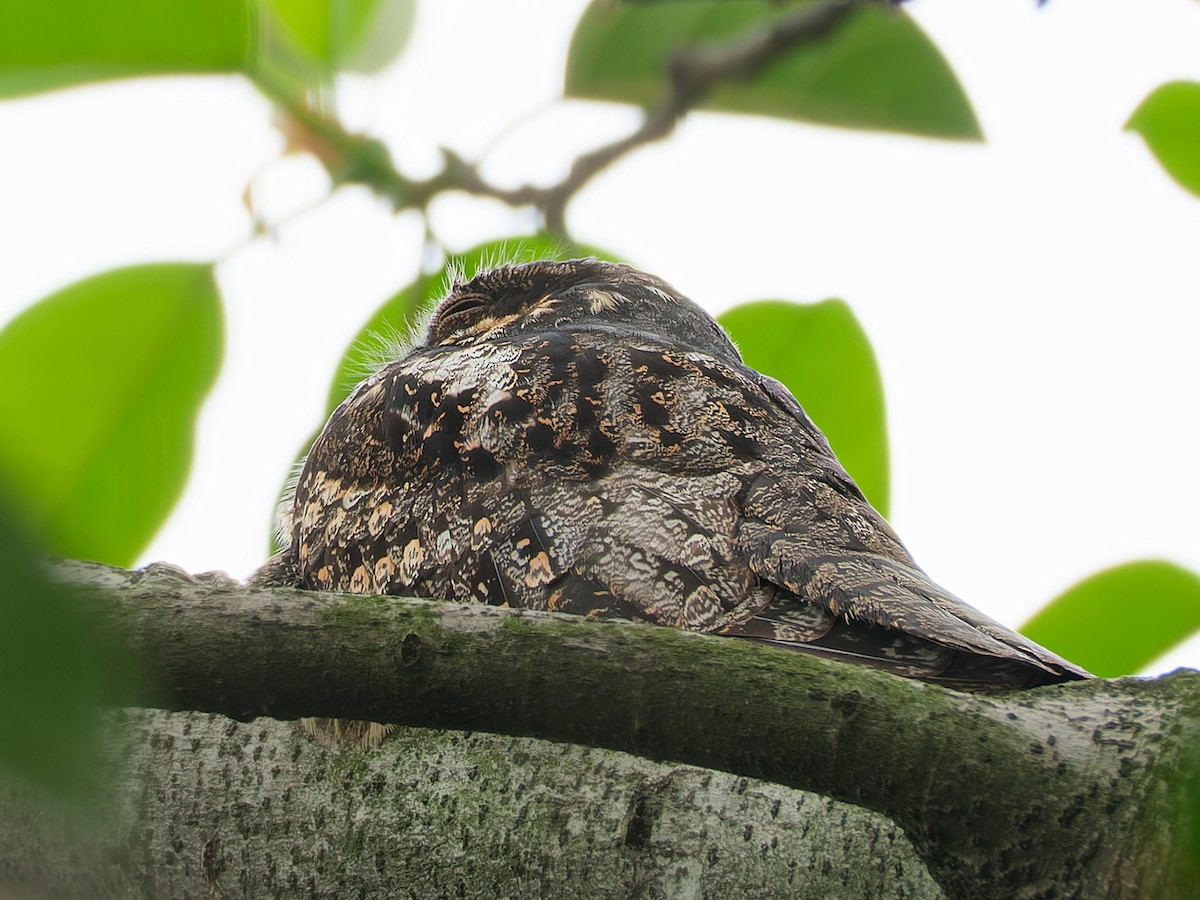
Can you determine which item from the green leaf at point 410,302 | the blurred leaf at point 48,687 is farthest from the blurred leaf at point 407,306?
the blurred leaf at point 48,687

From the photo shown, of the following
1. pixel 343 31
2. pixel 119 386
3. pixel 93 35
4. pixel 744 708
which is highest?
pixel 343 31

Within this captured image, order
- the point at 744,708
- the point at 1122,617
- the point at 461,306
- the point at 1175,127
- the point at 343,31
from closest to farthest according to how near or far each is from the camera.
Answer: the point at 744,708 < the point at 1175,127 < the point at 1122,617 < the point at 343,31 < the point at 461,306

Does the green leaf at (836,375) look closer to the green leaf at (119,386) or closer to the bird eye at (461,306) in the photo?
the bird eye at (461,306)

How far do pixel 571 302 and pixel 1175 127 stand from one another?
1.47 metres

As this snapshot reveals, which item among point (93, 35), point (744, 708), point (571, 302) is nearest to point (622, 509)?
point (744, 708)

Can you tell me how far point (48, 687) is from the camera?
1.05ft

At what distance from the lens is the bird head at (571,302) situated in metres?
3.04

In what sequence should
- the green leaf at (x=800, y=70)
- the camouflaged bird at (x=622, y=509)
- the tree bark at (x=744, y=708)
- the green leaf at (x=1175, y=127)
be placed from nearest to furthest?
the tree bark at (x=744, y=708) → the camouflaged bird at (x=622, y=509) → the green leaf at (x=1175, y=127) → the green leaf at (x=800, y=70)

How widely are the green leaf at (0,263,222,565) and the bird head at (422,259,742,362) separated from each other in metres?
0.74

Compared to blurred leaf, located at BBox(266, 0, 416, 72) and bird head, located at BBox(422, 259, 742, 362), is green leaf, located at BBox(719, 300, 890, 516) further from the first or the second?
blurred leaf, located at BBox(266, 0, 416, 72)

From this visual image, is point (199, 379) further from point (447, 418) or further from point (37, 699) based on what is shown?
point (37, 699)

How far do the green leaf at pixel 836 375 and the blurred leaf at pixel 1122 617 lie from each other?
457 millimetres

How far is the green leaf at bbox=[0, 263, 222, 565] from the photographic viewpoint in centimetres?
233

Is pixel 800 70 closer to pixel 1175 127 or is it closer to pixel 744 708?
pixel 1175 127
